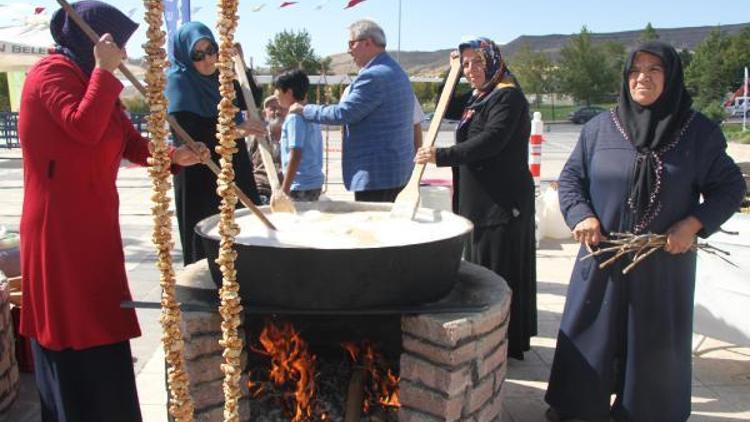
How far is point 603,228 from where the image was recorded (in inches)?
102

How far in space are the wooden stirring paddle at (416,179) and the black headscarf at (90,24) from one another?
1212 millimetres

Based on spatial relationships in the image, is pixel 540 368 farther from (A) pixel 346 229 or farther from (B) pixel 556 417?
(A) pixel 346 229

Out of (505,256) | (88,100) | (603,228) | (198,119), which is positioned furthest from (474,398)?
(198,119)

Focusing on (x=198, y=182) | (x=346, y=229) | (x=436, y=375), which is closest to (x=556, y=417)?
(x=436, y=375)

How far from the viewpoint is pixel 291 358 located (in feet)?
7.99

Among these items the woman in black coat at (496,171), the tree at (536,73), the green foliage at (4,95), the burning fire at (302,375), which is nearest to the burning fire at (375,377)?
the burning fire at (302,375)

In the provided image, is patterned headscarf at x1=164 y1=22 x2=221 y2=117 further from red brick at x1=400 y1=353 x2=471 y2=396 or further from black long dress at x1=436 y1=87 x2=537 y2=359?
red brick at x1=400 y1=353 x2=471 y2=396

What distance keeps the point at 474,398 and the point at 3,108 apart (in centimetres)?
3131

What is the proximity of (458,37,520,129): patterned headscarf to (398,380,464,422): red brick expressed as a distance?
5.29ft

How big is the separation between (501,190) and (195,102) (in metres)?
1.64

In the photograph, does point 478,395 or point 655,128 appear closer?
point 478,395

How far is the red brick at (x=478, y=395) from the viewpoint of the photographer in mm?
2154

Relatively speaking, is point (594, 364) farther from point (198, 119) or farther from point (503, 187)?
point (198, 119)

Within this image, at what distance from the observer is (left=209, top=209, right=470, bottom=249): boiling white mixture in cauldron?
2.11m
